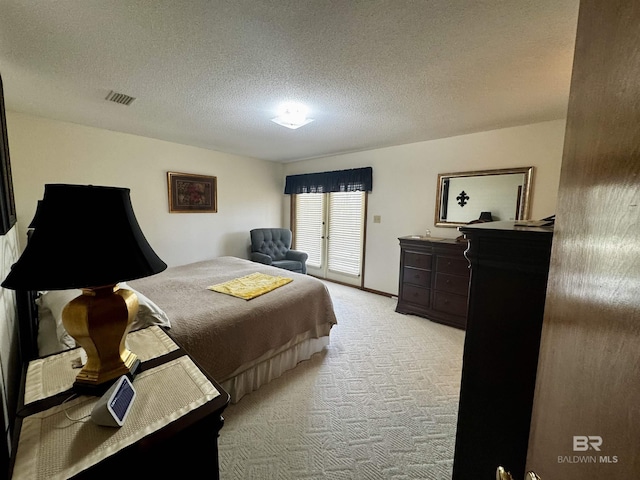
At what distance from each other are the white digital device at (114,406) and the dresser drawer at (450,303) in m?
3.16

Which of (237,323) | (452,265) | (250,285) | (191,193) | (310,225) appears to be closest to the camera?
(237,323)

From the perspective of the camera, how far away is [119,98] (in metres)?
2.34

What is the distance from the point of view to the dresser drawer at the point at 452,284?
3006 mm

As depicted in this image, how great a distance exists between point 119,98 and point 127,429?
8.93 feet

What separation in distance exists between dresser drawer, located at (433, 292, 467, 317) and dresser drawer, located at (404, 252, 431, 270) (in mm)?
375

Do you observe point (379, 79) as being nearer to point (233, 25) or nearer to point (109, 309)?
point (233, 25)

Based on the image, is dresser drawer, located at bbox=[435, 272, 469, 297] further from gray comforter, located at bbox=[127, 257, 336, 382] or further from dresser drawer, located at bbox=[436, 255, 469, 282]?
gray comforter, located at bbox=[127, 257, 336, 382]

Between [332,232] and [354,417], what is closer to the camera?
[354,417]

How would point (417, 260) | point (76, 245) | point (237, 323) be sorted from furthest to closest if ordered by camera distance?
point (417, 260)
point (237, 323)
point (76, 245)

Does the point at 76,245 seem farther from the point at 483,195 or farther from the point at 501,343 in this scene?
the point at 483,195

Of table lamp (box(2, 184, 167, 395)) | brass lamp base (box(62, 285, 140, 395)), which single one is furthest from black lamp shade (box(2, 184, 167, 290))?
brass lamp base (box(62, 285, 140, 395))

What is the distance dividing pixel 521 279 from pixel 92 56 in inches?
105

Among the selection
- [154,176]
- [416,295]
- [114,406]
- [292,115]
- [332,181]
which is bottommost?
[416,295]

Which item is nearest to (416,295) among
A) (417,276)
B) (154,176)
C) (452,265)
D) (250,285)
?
(417,276)
